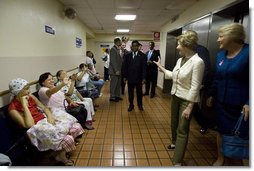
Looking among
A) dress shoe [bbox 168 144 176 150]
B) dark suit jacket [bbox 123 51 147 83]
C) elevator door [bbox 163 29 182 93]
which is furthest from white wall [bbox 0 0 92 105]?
elevator door [bbox 163 29 182 93]

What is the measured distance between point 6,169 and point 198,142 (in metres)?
2.60

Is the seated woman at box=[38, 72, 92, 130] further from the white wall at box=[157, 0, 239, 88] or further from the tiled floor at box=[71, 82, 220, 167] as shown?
the white wall at box=[157, 0, 239, 88]

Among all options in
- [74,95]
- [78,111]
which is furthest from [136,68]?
[78,111]

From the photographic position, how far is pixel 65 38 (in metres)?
4.39

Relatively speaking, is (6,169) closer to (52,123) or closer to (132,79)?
(52,123)

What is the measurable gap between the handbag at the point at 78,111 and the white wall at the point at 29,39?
0.70 m

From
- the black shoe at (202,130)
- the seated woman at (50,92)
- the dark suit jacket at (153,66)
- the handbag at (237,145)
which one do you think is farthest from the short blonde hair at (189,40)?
the dark suit jacket at (153,66)

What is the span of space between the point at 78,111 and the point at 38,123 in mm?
843

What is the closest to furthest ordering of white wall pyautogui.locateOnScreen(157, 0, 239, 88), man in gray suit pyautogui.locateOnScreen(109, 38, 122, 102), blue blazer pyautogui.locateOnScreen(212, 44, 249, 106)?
blue blazer pyautogui.locateOnScreen(212, 44, 249, 106) → white wall pyautogui.locateOnScreen(157, 0, 239, 88) → man in gray suit pyautogui.locateOnScreen(109, 38, 122, 102)

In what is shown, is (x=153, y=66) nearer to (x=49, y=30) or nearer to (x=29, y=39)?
(x=49, y=30)

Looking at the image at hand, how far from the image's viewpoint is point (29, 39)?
261 centimetres

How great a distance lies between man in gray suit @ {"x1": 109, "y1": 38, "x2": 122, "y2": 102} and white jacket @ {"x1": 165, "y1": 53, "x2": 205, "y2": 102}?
9.22ft

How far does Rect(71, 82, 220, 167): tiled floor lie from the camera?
2.20 metres

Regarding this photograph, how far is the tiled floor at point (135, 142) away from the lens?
86.5 inches
